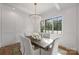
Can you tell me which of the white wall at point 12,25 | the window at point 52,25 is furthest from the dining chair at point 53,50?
the white wall at point 12,25

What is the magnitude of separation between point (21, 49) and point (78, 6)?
1115mm

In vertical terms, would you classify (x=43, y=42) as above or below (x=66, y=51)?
above

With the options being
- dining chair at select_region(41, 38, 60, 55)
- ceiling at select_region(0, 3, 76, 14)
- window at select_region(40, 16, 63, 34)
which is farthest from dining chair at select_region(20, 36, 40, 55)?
ceiling at select_region(0, 3, 76, 14)

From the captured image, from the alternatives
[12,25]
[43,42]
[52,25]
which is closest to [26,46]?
[43,42]

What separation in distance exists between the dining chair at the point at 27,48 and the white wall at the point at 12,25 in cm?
12

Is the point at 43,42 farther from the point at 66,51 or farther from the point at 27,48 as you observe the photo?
the point at 66,51

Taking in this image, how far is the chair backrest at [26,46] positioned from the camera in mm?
1626

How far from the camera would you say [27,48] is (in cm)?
167

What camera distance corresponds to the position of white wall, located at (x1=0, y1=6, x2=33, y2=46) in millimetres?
1604

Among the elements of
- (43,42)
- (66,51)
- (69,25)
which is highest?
(69,25)

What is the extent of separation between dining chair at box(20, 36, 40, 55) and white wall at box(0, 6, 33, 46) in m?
0.12

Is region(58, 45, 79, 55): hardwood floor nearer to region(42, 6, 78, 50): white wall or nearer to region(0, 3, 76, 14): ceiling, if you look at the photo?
region(42, 6, 78, 50): white wall

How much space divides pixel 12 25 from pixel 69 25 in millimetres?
907

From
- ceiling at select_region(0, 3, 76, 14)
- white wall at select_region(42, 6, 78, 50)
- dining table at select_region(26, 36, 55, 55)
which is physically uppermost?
ceiling at select_region(0, 3, 76, 14)
